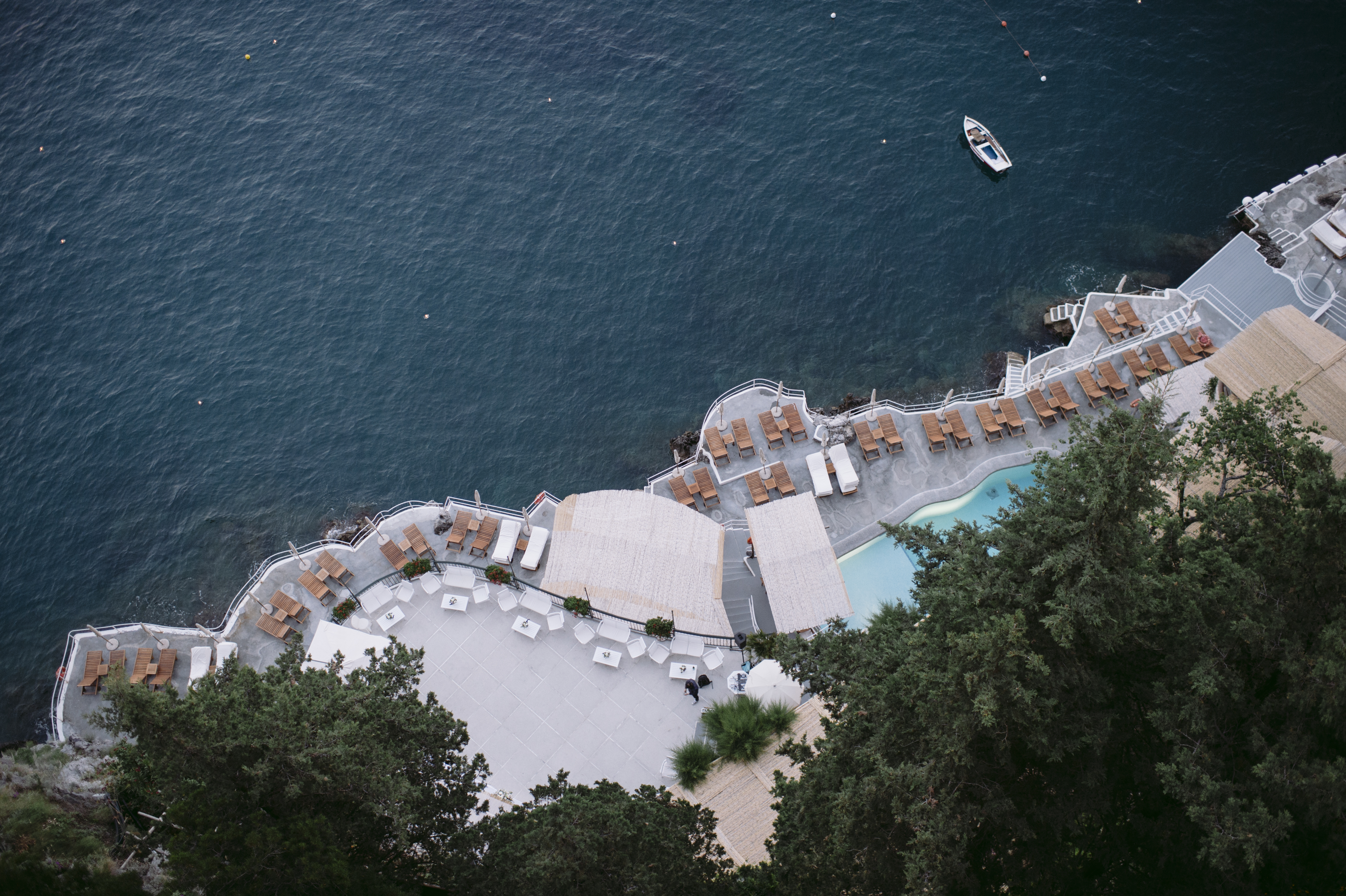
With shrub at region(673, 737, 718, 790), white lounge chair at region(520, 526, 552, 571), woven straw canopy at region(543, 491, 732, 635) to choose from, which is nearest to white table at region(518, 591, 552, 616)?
woven straw canopy at region(543, 491, 732, 635)

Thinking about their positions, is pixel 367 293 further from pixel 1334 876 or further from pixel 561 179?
pixel 1334 876

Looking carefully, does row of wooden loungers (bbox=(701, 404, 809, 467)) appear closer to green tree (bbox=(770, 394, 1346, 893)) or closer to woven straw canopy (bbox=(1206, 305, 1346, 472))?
woven straw canopy (bbox=(1206, 305, 1346, 472))

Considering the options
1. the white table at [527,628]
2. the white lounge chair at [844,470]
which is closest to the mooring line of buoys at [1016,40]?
the white lounge chair at [844,470]

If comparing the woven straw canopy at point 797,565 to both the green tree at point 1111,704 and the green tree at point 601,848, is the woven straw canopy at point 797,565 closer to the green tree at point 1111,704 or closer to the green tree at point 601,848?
the green tree at point 1111,704

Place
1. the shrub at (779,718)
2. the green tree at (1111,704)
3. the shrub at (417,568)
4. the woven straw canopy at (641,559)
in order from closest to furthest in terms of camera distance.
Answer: the green tree at (1111,704)
the shrub at (779,718)
the woven straw canopy at (641,559)
the shrub at (417,568)

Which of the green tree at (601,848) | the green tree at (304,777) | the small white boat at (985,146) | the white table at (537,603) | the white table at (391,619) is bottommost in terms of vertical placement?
the white table at (391,619)

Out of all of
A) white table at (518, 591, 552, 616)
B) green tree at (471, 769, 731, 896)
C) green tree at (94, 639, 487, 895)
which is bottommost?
white table at (518, 591, 552, 616)
